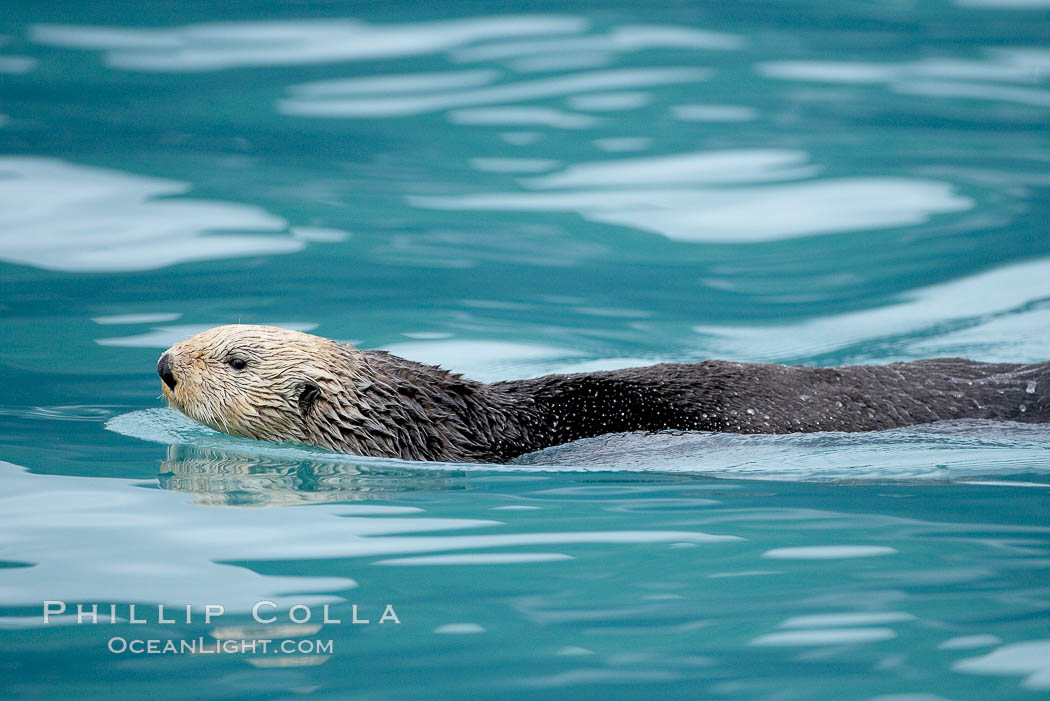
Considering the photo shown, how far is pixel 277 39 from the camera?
12828mm

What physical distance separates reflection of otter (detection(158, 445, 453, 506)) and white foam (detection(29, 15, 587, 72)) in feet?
23.5

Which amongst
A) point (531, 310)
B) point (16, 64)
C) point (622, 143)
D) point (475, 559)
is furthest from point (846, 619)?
point (16, 64)

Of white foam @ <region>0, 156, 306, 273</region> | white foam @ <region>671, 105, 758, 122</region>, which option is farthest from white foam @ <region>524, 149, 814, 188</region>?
white foam @ <region>0, 156, 306, 273</region>

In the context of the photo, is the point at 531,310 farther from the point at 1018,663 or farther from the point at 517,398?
the point at 1018,663

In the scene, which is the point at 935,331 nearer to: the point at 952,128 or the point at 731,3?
the point at 952,128

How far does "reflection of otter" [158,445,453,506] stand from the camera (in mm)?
5418

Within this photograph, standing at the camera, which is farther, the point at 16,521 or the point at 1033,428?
the point at 1033,428

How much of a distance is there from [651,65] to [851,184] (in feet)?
8.92

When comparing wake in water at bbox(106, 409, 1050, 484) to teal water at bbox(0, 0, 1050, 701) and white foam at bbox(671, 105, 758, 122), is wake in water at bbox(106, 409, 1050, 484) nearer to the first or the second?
teal water at bbox(0, 0, 1050, 701)

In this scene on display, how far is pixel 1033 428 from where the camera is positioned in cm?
600

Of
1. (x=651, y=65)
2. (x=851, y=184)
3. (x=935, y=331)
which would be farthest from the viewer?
(x=651, y=65)

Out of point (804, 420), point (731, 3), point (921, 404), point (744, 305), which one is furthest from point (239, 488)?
point (731, 3)

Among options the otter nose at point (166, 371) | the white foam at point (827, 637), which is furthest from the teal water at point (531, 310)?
the otter nose at point (166, 371)

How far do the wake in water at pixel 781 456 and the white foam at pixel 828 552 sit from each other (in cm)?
96
